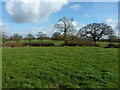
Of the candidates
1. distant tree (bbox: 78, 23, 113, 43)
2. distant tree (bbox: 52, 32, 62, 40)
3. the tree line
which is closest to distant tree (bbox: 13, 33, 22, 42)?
the tree line

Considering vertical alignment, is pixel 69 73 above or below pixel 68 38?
below

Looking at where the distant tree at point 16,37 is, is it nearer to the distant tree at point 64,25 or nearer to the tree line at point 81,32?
the tree line at point 81,32

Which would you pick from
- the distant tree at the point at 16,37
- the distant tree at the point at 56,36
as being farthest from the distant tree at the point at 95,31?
the distant tree at the point at 16,37

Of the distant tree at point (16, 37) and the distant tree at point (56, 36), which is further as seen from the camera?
the distant tree at point (16, 37)

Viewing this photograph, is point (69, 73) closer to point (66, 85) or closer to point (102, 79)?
point (66, 85)

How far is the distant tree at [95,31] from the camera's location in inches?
1217

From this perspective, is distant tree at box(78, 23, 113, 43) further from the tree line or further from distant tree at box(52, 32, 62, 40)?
distant tree at box(52, 32, 62, 40)

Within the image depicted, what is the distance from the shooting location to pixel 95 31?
31859mm

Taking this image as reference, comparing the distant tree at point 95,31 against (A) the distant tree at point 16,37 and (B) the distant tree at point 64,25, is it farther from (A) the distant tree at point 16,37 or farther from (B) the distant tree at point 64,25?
(A) the distant tree at point 16,37

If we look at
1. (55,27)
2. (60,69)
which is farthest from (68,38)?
(60,69)

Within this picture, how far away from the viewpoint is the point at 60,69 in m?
5.04

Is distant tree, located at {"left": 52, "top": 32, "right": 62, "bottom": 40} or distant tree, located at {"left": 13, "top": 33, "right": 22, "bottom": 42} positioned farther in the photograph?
distant tree, located at {"left": 13, "top": 33, "right": 22, "bottom": 42}

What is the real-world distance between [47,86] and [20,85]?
0.94m

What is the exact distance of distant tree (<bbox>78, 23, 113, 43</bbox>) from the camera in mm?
30911
